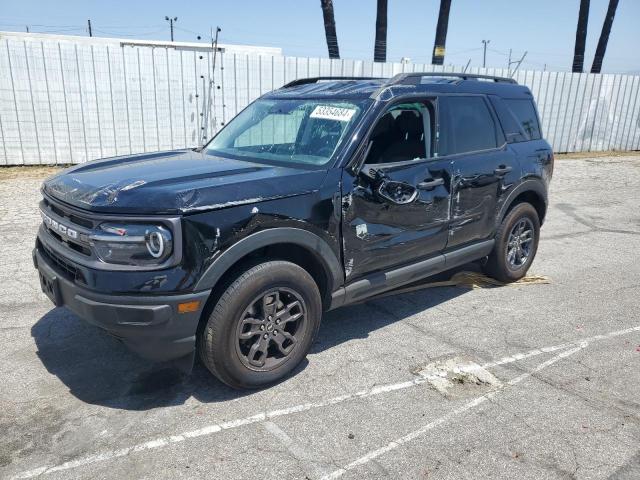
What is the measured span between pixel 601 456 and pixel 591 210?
307 inches

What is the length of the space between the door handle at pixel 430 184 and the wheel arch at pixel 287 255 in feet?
3.22

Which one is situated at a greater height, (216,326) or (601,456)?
(216,326)

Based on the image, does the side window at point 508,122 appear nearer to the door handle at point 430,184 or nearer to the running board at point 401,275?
the running board at point 401,275

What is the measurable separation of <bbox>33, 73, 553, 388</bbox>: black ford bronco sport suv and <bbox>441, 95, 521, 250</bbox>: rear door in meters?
0.02

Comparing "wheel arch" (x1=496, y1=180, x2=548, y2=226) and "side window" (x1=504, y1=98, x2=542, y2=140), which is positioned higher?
"side window" (x1=504, y1=98, x2=542, y2=140)

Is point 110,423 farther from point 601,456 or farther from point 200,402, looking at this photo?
point 601,456

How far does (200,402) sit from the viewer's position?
10.9ft

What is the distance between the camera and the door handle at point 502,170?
4.88 meters

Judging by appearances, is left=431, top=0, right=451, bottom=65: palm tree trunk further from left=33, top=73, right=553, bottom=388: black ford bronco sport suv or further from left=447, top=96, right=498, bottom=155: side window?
left=447, top=96, right=498, bottom=155: side window

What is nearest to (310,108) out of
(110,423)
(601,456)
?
(110,423)

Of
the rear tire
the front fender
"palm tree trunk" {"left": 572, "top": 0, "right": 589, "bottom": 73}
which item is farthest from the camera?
"palm tree trunk" {"left": 572, "top": 0, "right": 589, "bottom": 73}

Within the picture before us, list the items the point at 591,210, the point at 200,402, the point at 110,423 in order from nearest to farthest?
the point at 110,423 → the point at 200,402 → the point at 591,210

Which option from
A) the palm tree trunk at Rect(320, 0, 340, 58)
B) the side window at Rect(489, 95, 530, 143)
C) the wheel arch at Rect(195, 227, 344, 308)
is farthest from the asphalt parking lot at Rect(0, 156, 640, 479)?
the palm tree trunk at Rect(320, 0, 340, 58)

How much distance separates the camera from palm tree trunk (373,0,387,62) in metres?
16.3
